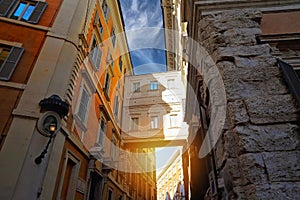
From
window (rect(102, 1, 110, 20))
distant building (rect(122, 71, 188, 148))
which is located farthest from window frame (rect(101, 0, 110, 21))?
distant building (rect(122, 71, 188, 148))

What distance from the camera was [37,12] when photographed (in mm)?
8305

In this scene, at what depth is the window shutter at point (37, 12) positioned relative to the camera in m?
8.02

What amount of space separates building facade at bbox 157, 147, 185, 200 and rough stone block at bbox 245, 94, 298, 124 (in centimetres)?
2954

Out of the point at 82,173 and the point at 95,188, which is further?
the point at 95,188

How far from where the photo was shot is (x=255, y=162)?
1772mm

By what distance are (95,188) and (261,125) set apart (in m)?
9.64

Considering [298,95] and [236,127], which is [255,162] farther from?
[298,95]

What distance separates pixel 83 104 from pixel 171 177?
32.3 metres

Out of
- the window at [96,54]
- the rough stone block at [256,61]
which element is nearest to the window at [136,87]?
the window at [96,54]

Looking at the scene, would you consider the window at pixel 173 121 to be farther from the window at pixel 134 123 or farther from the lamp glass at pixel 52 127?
the lamp glass at pixel 52 127

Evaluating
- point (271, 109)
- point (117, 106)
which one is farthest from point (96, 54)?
point (271, 109)

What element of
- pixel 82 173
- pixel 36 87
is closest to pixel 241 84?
pixel 36 87

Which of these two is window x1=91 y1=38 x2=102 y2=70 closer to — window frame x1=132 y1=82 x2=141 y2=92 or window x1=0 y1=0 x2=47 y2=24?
window x1=0 y1=0 x2=47 y2=24

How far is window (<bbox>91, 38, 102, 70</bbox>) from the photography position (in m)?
10.5
